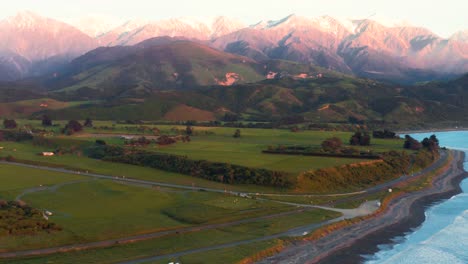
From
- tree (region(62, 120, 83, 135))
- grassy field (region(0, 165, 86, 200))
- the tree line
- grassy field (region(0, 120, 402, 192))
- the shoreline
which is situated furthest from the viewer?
tree (region(62, 120, 83, 135))

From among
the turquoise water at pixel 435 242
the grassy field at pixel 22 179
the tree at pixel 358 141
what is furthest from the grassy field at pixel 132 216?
the tree at pixel 358 141

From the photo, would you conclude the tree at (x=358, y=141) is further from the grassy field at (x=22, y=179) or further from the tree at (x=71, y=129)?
the tree at (x=71, y=129)

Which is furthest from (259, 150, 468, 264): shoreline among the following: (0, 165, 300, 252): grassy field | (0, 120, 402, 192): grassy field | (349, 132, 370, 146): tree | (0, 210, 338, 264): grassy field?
(349, 132, 370, 146): tree

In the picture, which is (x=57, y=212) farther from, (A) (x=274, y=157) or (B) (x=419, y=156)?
(B) (x=419, y=156)

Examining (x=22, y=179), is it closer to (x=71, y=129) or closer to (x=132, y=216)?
(x=132, y=216)

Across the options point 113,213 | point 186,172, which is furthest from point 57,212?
point 186,172

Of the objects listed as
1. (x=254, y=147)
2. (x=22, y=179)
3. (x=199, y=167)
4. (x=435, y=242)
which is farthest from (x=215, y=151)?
(x=435, y=242)

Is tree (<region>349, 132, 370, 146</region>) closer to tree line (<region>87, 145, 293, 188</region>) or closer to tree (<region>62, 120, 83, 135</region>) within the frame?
tree line (<region>87, 145, 293, 188</region>)

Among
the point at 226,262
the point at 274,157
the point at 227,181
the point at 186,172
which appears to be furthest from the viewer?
the point at 274,157
